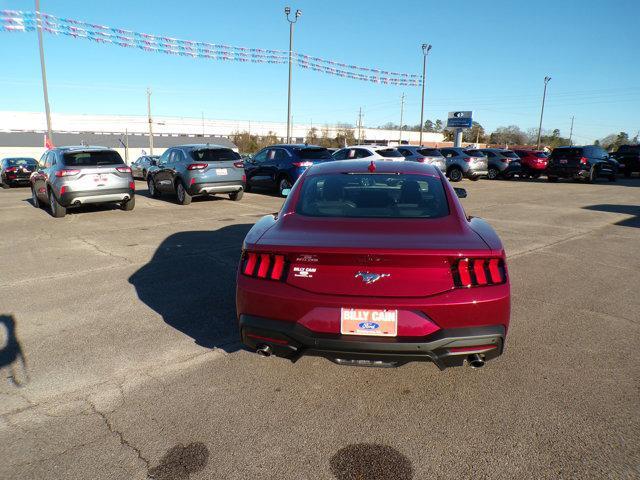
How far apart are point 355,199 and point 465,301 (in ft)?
4.60

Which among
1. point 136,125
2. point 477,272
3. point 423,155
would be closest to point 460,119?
point 423,155

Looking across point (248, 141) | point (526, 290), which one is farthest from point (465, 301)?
point (248, 141)

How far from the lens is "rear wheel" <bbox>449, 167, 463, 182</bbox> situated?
22500mm

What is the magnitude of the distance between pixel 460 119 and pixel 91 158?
44568mm

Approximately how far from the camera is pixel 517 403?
9.85 ft

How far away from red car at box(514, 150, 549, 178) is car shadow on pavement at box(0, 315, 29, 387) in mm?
25312

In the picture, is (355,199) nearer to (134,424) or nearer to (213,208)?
(134,424)

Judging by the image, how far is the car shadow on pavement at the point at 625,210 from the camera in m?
10.2

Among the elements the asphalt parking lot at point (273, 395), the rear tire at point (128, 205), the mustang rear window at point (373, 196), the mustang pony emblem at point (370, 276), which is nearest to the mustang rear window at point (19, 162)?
the rear tire at point (128, 205)

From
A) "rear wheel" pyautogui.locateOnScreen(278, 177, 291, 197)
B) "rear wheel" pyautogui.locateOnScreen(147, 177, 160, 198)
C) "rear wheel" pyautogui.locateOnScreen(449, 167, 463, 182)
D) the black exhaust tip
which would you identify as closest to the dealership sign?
"rear wheel" pyautogui.locateOnScreen(449, 167, 463, 182)

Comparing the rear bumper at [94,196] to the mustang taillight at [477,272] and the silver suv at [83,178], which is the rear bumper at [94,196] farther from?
the mustang taillight at [477,272]

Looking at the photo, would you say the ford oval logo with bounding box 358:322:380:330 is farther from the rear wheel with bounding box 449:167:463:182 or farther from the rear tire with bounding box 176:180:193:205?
the rear wheel with bounding box 449:167:463:182

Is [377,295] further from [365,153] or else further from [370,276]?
[365,153]

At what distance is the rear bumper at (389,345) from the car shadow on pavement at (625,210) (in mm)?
9284
